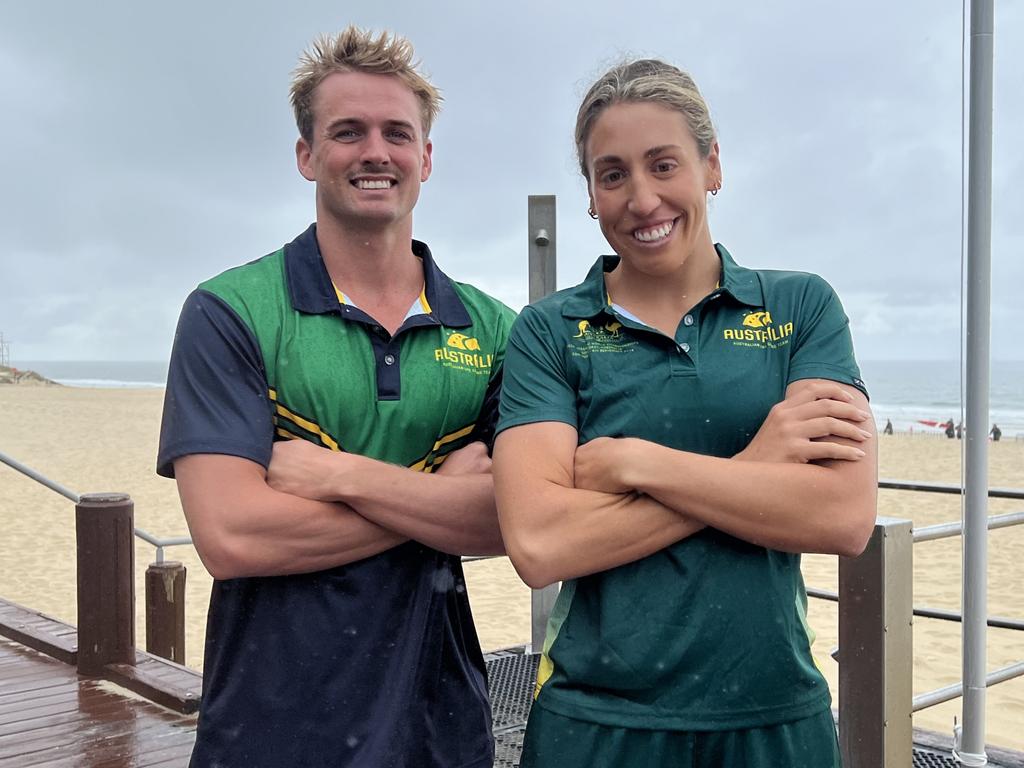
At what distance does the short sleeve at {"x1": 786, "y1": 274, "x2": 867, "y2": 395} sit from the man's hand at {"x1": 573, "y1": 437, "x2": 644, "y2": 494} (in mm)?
347

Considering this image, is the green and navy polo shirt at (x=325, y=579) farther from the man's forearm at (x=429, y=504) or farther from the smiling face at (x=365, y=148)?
the smiling face at (x=365, y=148)

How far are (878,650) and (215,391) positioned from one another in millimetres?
1760

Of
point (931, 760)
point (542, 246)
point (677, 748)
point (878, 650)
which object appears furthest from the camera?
point (542, 246)

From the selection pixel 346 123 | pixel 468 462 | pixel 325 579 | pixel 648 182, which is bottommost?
pixel 325 579

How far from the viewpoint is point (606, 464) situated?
1.75m

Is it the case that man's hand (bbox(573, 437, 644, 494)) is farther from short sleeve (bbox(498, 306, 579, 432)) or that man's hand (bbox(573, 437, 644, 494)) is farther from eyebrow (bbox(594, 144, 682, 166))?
eyebrow (bbox(594, 144, 682, 166))

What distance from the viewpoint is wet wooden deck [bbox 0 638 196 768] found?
13.2 feet

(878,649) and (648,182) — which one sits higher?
(648,182)

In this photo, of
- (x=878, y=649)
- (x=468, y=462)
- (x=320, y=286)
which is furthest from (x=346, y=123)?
(x=878, y=649)

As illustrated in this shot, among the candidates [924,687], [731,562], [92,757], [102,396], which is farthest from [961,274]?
[102,396]

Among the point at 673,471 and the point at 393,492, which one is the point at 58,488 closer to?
the point at 393,492

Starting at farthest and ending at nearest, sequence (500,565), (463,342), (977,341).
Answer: (500,565) → (977,341) → (463,342)

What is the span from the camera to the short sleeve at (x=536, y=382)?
1832mm

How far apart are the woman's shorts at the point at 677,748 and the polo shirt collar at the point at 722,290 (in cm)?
75
